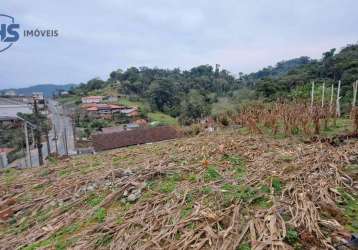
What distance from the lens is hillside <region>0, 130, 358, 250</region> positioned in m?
2.51

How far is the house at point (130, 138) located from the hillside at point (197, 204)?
11.6 m

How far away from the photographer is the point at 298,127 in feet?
23.5

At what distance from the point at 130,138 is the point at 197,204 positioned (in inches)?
576

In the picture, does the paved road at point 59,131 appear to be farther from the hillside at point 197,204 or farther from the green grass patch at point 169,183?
the green grass patch at point 169,183

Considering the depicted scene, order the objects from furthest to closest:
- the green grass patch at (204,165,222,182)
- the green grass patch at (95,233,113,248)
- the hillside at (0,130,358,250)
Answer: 1. the green grass patch at (204,165,222,182)
2. the green grass patch at (95,233,113,248)
3. the hillside at (0,130,358,250)

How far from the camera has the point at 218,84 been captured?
127 ft

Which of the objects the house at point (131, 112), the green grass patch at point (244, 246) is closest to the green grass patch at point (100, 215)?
the green grass patch at point (244, 246)

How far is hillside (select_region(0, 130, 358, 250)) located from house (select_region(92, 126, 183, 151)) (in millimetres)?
11631

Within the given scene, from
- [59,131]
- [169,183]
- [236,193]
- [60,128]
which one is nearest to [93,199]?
[169,183]

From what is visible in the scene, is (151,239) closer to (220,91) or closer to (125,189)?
(125,189)

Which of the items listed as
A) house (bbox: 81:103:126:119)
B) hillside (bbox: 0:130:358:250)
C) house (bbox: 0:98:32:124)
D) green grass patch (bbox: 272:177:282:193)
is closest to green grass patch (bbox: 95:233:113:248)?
hillside (bbox: 0:130:358:250)

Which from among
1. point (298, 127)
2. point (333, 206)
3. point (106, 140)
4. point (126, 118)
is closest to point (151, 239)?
point (333, 206)

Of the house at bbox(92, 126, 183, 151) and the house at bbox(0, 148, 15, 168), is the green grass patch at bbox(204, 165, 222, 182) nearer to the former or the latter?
the house at bbox(92, 126, 183, 151)

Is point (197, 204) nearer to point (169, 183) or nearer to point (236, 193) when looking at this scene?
point (236, 193)
